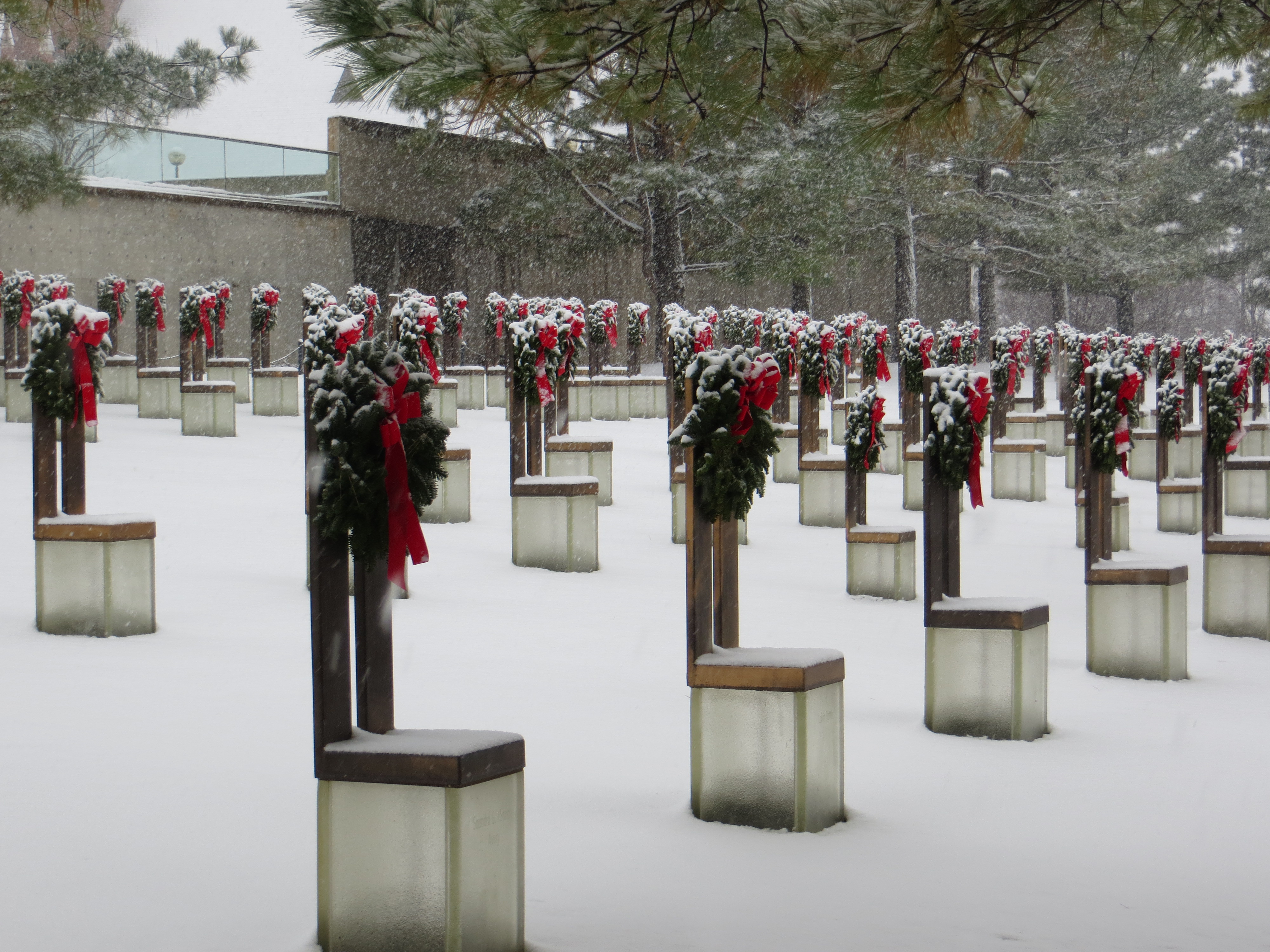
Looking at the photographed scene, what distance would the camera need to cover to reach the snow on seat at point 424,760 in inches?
111

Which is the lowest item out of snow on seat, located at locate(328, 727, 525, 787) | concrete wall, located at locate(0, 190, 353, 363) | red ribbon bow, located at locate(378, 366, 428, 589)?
snow on seat, located at locate(328, 727, 525, 787)

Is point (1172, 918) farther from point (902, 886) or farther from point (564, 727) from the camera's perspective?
point (564, 727)

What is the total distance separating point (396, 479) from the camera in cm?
299

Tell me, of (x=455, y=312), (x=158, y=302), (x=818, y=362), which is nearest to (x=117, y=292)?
(x=158, y=302)

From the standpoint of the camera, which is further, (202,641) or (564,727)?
(202,641)

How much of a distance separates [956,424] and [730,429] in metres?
1.50

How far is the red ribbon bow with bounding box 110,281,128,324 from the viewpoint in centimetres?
1518

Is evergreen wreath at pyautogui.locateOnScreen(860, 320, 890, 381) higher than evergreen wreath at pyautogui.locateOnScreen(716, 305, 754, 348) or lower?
lower

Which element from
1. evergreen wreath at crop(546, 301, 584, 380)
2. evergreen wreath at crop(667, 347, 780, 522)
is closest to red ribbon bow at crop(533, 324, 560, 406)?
evergreen wreath at crop(546, 301, 584, 380)

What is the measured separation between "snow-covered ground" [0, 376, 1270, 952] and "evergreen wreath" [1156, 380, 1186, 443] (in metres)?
4.59

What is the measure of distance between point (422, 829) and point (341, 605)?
0.51 meters

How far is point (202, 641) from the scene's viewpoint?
581 centimetres

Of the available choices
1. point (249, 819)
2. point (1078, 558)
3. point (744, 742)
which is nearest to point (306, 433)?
point (249, 819)

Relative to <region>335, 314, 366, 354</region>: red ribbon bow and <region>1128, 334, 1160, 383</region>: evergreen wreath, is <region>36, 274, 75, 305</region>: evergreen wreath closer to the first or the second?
<region>335, 314, 366, 354</region>: red ribbon bow
